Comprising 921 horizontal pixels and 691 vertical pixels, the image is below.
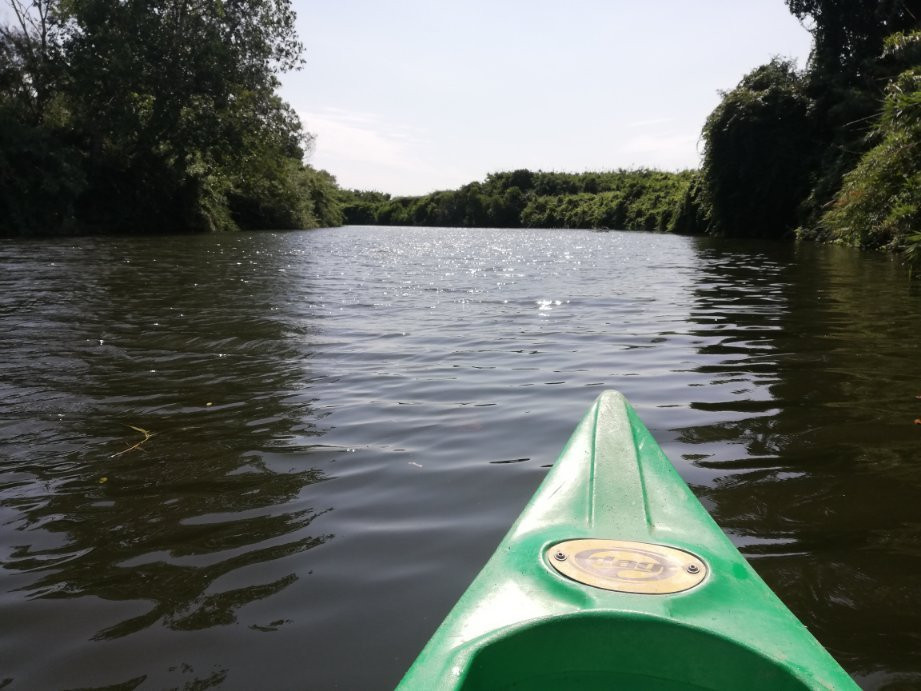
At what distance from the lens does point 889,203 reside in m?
10.2

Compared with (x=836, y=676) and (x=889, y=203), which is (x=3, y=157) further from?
(x=836, y=676)

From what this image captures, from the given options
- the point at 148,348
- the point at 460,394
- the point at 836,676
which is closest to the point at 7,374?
the point at 148,348

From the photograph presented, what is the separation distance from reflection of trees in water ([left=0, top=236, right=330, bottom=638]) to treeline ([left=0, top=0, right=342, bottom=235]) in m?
19.6

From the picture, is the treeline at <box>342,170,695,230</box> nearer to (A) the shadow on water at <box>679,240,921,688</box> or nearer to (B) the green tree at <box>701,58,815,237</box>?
(B) the green tree at <box>701,58,815,237</box>

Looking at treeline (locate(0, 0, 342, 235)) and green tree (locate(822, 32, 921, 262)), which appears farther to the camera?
treeline (locate(0, 0, 342, 235))

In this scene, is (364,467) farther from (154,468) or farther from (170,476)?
(154,468)

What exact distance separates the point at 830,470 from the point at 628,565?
1.78 meters

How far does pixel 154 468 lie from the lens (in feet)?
10.1

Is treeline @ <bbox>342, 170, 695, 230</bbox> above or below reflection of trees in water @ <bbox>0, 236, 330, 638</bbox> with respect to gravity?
above

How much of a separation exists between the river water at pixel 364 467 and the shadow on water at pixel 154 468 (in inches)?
0.5

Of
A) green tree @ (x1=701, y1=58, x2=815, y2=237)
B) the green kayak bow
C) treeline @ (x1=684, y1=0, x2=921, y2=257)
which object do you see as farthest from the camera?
green tree @ (x1=701, y1=58, x2=815, y2=237)

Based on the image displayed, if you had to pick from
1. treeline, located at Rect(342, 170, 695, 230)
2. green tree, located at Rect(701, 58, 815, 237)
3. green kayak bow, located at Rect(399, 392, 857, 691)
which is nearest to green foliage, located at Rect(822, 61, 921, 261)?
green kayak bow, located at Rect(399, 392, 857, 691)

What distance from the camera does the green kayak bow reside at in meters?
1.32

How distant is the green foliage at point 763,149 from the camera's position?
82.7 ft
